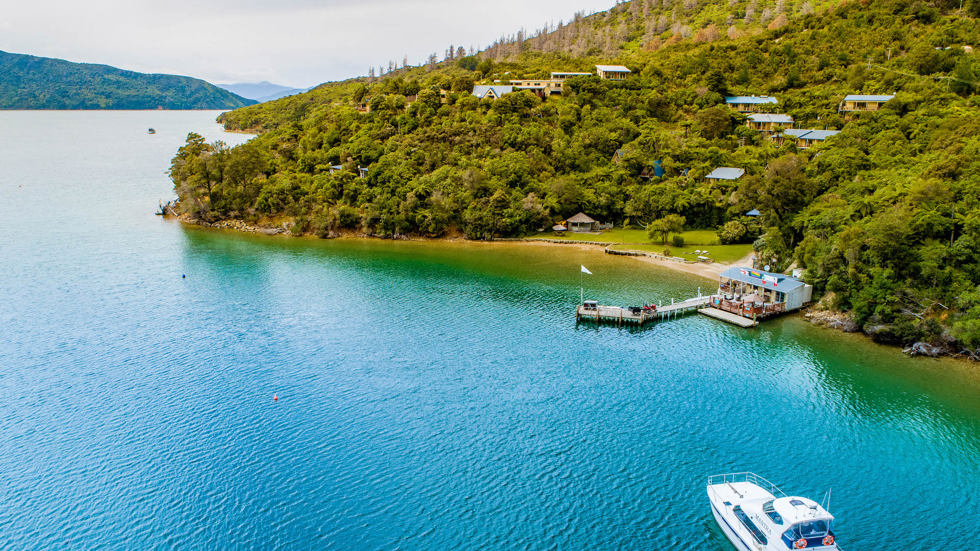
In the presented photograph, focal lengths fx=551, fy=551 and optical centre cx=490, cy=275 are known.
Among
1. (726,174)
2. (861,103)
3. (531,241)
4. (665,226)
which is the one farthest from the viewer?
(861,103)

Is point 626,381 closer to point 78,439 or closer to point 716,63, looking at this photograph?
point 78,439

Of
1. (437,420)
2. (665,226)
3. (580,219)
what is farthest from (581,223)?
(437,420)

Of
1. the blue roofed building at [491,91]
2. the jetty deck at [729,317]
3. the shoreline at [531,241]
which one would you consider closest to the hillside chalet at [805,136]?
the shoreline at [531,241]

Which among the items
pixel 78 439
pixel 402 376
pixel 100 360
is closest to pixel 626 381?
pixel 402 376

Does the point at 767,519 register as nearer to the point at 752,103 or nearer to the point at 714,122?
the point at 714,122

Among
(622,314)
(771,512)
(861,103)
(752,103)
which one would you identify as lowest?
(771,512)
